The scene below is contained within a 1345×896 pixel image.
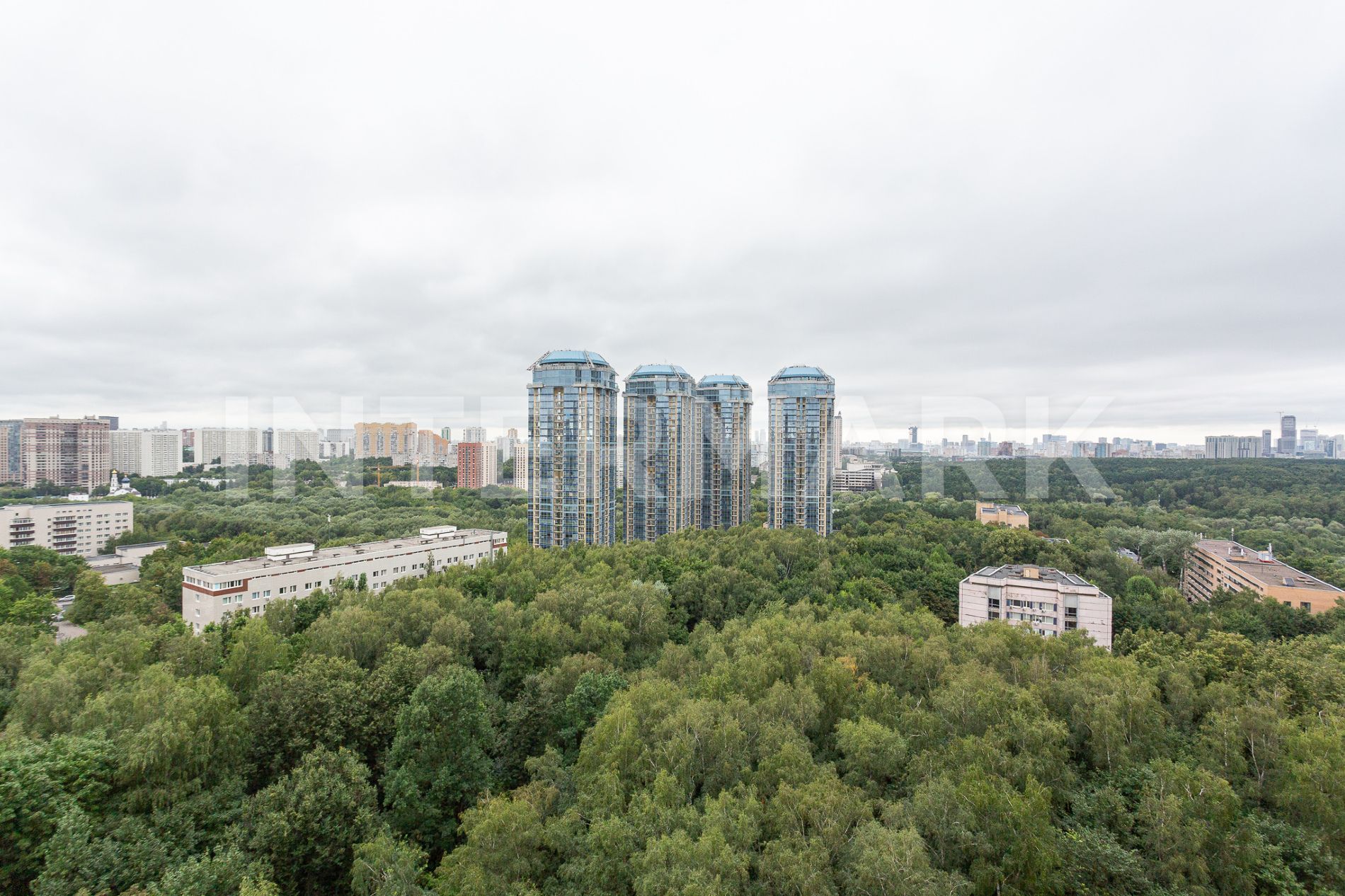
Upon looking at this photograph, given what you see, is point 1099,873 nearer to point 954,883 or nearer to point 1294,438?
point 954,883

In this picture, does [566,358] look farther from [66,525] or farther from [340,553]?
[66,525]

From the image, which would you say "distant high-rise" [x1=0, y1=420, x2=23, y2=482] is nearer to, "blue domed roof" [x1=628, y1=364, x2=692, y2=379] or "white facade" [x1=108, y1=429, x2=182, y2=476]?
"white facade" [x1=108, y1=429, x2=182, y2=476]

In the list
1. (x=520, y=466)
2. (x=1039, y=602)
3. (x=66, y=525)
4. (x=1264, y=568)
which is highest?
(x=520, y=466)

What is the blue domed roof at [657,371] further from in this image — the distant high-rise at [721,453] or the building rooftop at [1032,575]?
the building rooftop at [1032,575]

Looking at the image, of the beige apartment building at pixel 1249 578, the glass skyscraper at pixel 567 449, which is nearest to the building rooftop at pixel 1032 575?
the beige apartment building at pixel 1249 578

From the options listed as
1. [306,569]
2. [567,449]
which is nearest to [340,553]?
[306,569]

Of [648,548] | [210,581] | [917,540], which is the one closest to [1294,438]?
[917,540]
